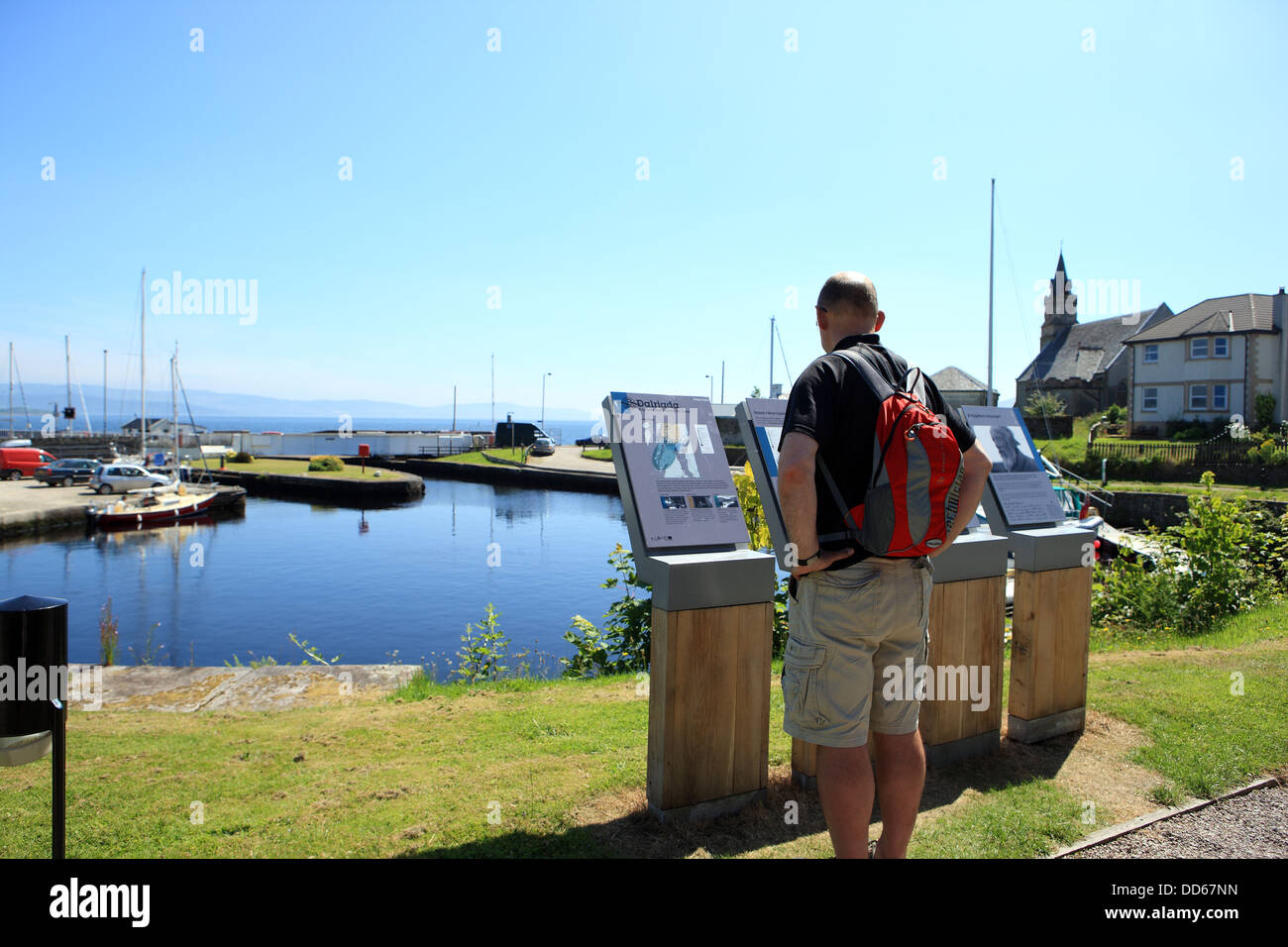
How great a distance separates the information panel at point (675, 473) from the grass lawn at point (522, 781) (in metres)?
1.30

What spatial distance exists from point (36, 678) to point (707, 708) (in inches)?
97.1

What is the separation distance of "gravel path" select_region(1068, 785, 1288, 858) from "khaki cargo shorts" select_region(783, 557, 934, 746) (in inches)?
56.6

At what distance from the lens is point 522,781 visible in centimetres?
400

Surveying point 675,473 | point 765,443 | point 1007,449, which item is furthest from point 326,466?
point 765,443

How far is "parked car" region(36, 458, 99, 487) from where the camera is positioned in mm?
39431

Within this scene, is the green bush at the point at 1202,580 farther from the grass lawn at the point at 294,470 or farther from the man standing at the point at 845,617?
the grass lawn at the point at 294,470

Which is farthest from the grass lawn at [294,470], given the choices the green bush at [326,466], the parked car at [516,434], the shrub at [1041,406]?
the shrub at [1041,406]

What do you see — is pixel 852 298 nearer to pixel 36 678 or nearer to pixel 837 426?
pixel 837 426

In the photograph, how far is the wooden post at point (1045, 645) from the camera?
455 centimetres

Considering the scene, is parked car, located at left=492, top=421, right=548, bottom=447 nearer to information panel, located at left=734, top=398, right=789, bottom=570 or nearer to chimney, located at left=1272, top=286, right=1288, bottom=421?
chimney, located at left=1272, top=286, right=1288, bottom=421
